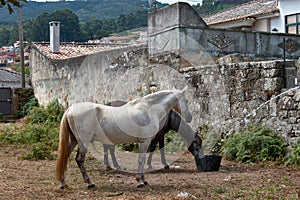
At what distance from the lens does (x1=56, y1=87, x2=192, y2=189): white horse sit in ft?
19.5

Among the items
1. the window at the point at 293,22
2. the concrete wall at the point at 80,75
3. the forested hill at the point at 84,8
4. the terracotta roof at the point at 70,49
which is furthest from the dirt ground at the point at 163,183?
the forested hill at the point at 84,8

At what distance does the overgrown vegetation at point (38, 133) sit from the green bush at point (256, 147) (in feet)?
11.7

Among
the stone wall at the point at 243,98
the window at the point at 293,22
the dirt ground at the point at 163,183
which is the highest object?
the window at the point at 293,22

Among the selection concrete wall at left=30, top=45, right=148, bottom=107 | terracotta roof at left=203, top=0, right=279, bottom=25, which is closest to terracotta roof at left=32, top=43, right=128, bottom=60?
concrete wall at left=30, top=45, right=148, bottom=107

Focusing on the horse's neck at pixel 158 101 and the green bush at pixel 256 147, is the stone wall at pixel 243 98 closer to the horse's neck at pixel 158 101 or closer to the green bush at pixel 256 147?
the green bush at pixel 256 147

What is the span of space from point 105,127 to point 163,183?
1131 mm

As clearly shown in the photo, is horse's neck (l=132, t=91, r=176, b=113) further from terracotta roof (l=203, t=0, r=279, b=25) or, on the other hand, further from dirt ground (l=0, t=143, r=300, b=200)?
terracotta roof (l=203, t=0, r=279, b=25)

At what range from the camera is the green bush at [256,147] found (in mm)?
7922

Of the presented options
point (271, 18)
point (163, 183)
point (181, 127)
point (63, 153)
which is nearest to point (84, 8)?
point (271, 18)

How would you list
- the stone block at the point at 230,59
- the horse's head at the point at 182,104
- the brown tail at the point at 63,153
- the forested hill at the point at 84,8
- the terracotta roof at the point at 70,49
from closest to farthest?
the brown tail at the point at 63,153 < the horse's head at the point at 182,104 < the stone block at the point at 230,59 < the terracotta roof at the point at 70,49 < the forested hill at the point at 84,8

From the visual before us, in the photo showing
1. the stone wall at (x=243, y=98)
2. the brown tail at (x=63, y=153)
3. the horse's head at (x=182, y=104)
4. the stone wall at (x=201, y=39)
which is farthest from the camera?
the stone wall at (x=201, y=39)

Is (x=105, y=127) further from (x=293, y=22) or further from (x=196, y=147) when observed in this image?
(x=293, y=22)

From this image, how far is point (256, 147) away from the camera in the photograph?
8.16 m

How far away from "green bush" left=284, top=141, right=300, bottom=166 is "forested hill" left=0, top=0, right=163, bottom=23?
82.4 m
